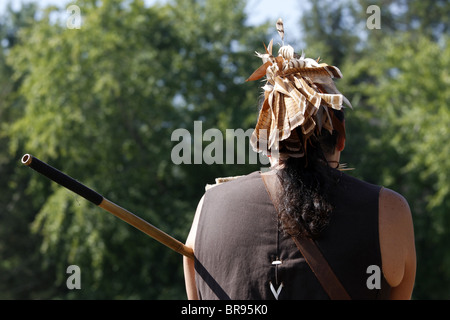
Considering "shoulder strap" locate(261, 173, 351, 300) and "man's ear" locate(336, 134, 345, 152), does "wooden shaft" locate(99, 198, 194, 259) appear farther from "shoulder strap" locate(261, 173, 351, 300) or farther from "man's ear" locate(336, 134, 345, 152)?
"man's ear" locate(336, 134, 345, 152)

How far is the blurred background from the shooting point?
41.0 ft

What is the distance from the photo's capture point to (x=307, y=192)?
1881 mm

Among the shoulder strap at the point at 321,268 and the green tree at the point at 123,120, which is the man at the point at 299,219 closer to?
the shoulder strap at the point at 321,268

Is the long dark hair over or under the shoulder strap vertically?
over

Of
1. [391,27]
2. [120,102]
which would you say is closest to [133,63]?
[120,102]

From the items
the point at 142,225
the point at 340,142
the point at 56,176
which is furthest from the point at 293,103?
the point at 56,176

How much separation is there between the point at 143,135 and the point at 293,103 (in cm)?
1176

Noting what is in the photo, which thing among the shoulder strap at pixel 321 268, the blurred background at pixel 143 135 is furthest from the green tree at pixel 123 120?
the shoulder strap at pixel 321 268

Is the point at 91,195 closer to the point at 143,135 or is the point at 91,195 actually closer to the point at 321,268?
the point at 321,268

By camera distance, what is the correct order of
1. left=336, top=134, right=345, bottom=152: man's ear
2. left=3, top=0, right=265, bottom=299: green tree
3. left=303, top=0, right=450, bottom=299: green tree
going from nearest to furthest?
1. left=336, top=134, right=345, bottom=152: man's ear
2. left=3, top=0, right=265, bottom=299: green tree
3. left=303, top=0, right=450, bottom=299: green tree

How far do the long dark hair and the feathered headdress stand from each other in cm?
3

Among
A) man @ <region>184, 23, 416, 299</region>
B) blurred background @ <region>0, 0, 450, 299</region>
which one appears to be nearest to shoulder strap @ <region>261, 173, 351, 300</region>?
man @ <region>184, 23, 416, 299</region>

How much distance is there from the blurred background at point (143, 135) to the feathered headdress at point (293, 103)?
31.7ft

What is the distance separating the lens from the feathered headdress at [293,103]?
75.9 inches
